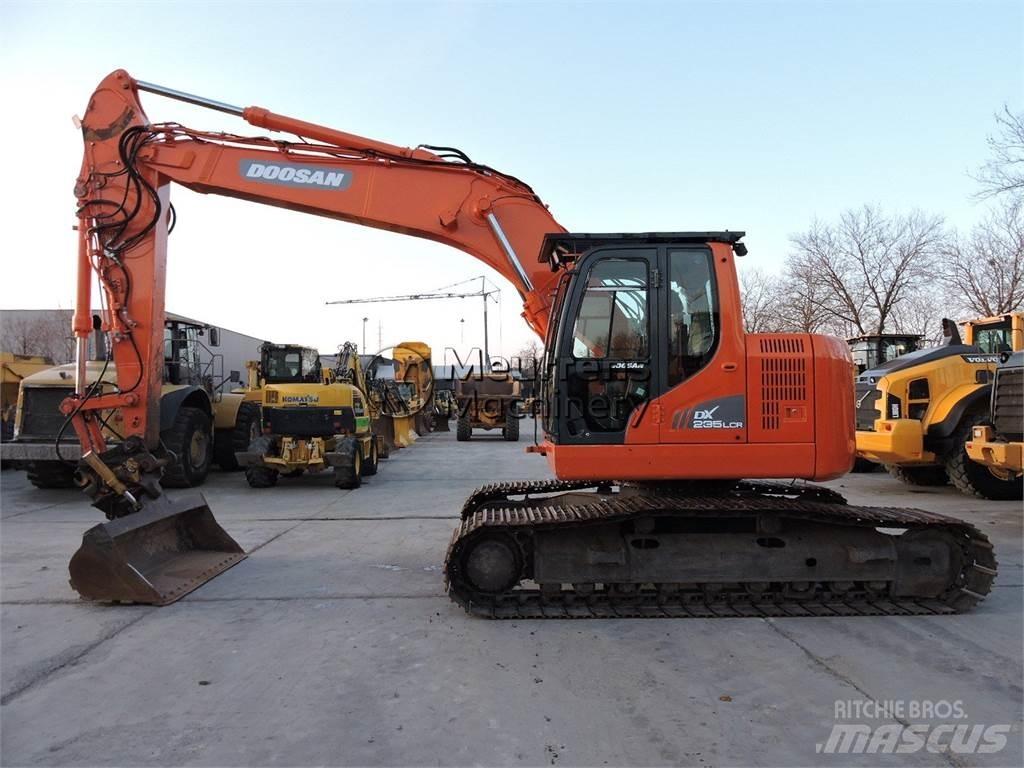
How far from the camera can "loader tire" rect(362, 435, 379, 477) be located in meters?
12.4

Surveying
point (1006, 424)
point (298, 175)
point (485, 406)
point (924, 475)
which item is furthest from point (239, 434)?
point (924, 475)

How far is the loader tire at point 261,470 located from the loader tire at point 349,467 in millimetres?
1129

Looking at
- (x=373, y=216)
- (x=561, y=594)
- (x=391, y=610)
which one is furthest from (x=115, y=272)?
(x=561, y=594)

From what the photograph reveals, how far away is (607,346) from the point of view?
15.7ft

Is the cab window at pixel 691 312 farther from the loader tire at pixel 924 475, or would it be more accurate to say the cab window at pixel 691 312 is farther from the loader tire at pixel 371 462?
the loader tire at pixel 371 462

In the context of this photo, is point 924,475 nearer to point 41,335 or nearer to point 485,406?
point 485,406

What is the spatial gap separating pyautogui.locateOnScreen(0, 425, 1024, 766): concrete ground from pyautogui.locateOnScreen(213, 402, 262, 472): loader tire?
7.13m

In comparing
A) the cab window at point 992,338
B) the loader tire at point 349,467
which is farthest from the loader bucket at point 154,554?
the cab window at point 992,338

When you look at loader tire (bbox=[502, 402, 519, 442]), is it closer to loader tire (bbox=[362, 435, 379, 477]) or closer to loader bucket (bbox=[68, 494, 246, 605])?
loader tire (bbox=[362, 435, 379, 477])

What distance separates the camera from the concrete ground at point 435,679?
300 centimetres

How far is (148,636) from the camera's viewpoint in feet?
14.3

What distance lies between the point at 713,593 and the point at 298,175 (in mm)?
4954

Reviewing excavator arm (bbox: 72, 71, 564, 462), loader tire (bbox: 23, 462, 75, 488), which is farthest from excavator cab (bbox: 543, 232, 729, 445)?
loader tire (bbox: 23, 462, 75, 488)

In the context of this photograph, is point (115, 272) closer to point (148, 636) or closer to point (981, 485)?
point (148, 636)
